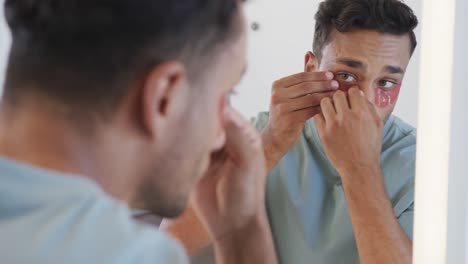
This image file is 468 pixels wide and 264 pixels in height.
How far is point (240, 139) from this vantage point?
1.91ft

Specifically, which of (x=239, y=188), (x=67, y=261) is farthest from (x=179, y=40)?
(x=239, y=188)

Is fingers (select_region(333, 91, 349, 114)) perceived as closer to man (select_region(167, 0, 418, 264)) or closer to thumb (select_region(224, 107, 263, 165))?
man (select_region(167, 0, 418, 264))

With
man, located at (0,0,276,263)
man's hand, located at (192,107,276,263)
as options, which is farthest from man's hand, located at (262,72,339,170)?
man, located at (0,0,276,263)

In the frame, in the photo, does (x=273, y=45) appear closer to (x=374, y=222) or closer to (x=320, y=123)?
(x=320, y=123)

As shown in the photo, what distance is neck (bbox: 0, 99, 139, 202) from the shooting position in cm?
36

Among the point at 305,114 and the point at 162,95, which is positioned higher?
the point at 162,95

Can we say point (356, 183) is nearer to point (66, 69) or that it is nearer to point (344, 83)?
point (344, 83)

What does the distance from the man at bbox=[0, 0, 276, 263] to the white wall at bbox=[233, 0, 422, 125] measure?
30cm

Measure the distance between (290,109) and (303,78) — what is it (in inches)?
1.4

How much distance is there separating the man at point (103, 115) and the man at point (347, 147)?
28 centimetres

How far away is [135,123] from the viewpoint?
0.38 m

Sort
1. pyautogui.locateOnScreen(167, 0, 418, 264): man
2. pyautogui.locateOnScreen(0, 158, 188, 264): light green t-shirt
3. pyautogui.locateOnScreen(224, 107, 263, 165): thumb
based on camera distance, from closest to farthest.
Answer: pyautogui.locateOnScreen(0, 158, 188, 264): light green t-shirt → pyautogui.locateOnScreen(224, 107, 263, 165): thumb → pyautogui.locateOnScreen(167, 0, 418, 264): man

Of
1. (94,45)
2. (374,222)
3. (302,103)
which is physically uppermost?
(94,45)

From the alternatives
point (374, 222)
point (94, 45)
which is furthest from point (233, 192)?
point (94, 45)
